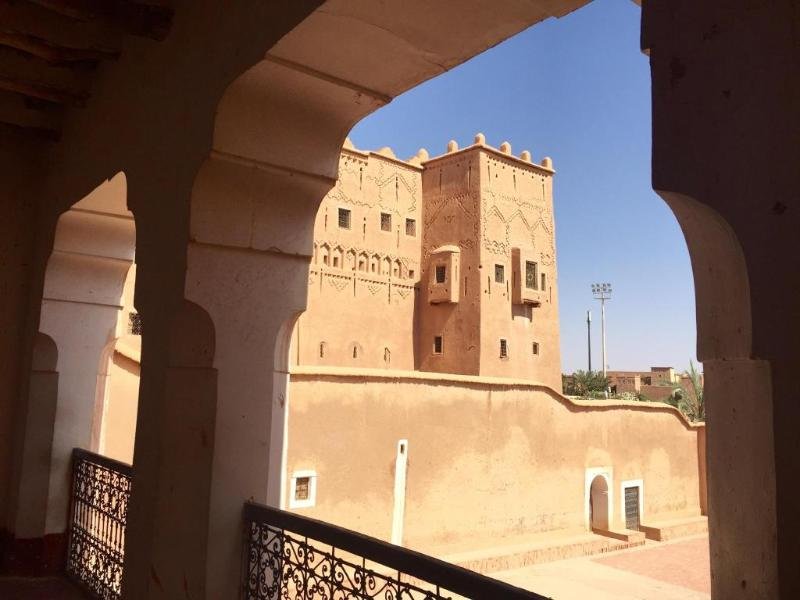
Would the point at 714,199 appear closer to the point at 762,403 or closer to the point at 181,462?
the point at 762,403

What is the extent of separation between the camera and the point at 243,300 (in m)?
3.02

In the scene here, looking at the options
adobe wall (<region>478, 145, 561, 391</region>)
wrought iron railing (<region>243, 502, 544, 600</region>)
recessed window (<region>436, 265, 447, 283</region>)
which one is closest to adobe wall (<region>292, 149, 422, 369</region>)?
recessed window (<region>436, 265, 447, 283</region>)

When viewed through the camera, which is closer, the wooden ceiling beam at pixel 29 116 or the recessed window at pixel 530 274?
the wooden ceiling beam at pixel 29 116

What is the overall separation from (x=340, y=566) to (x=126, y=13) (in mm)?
2732

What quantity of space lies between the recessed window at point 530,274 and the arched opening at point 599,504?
8203mm

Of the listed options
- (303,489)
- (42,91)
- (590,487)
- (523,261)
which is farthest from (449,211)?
(42,91)

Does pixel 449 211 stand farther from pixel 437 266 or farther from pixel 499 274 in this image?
pixel 499 274

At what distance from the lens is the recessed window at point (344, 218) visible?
20.8m

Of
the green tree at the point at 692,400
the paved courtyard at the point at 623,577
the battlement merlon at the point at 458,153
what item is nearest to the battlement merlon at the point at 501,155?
the battlement merlon at the point at 458,153

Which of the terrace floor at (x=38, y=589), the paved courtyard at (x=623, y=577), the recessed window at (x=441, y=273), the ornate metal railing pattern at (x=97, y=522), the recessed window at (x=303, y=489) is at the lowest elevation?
the paved courtyard at (x=623, y=577)

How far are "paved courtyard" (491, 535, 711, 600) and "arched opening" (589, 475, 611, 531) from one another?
1069mm

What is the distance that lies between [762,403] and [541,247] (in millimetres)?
23484

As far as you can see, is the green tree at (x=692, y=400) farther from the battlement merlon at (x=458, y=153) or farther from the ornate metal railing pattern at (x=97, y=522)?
the ornate metal railing pattern at (x=97, y=522)

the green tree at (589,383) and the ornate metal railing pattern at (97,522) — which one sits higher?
the green tree at (589,383)
